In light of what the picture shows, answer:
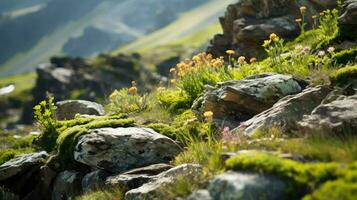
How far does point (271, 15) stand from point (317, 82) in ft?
37.7

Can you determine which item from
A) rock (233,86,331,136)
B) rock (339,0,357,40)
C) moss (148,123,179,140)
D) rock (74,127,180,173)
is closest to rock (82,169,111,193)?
rock (74,127,180,173)

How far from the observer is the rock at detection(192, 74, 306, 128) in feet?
42.4

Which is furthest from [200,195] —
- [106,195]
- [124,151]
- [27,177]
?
[27,177]

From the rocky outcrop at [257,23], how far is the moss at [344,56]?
7.17m

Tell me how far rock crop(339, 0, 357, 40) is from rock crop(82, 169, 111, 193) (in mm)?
8696

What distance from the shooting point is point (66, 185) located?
13.9 meters

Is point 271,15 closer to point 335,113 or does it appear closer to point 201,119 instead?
point 201,119

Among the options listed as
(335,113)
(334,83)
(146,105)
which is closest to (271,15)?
(146,105)

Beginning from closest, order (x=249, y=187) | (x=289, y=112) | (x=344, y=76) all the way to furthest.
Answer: (x=249, y=187) < (x=289, y=112) < (x=344, y=76)

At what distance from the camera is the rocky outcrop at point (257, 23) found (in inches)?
858

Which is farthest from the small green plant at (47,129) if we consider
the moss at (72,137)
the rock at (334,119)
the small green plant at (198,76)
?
the rock at (334,119)

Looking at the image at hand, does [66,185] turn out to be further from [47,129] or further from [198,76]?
[198,76]

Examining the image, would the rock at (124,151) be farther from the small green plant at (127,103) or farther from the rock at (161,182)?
the small green plant at (127,103)

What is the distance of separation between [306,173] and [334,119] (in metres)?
2.18
